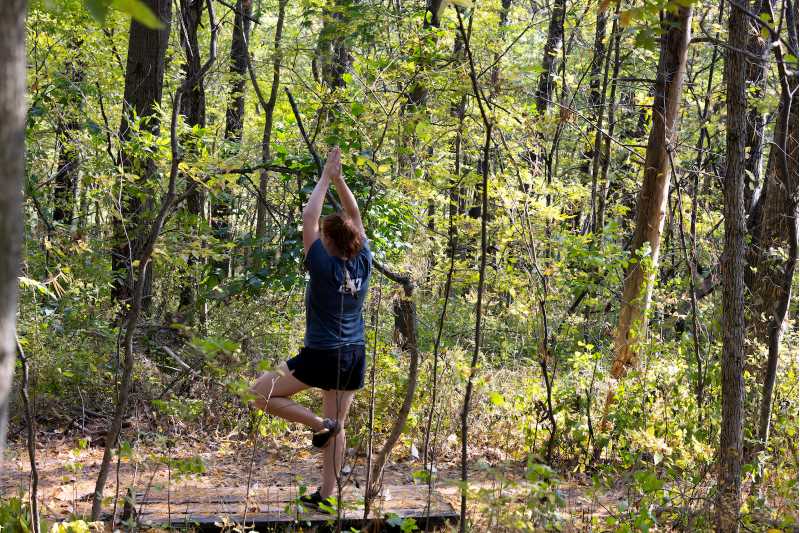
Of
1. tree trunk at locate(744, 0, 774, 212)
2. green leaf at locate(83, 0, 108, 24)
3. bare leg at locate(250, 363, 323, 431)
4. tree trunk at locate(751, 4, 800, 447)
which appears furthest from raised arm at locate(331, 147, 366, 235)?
tree trunk at locate(744, 0, 774, 212)

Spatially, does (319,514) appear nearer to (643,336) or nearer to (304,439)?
(304,439)

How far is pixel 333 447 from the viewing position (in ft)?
16.2

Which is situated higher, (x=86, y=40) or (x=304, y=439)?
(x=86, y=40)

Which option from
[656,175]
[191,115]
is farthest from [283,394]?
[191,115]

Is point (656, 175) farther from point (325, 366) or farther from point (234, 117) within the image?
point (234, 117)

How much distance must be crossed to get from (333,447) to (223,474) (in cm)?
198

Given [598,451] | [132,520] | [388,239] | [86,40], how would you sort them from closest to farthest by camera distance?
[132,520], [598,451], [388,239], [86,40]

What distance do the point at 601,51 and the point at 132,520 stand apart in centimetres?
1343

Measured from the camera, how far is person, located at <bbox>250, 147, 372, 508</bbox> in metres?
4.72

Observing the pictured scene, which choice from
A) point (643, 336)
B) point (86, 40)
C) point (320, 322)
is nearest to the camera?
point (320, 322)

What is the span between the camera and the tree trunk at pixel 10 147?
109 cm

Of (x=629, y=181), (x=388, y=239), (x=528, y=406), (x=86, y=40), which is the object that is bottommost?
(x=528, y=406)

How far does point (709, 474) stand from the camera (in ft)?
20.1


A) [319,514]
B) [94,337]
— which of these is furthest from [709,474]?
[94,337]
